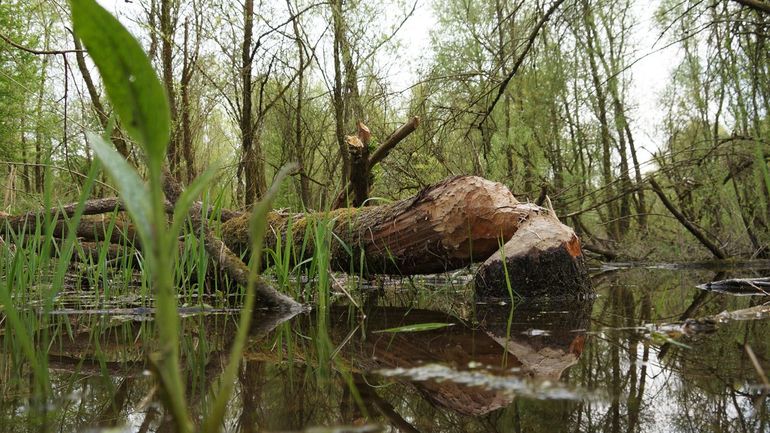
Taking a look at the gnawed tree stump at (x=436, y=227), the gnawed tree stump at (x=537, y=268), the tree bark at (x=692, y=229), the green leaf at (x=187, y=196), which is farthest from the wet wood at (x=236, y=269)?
the tree bark at (x=692, y=229)

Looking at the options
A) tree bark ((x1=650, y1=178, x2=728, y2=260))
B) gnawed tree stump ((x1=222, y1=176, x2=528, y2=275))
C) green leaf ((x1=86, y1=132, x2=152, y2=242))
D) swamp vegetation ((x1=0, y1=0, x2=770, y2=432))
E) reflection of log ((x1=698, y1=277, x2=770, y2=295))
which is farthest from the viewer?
tree bark ((x1=650, y1=178, x2=728, y2=260))

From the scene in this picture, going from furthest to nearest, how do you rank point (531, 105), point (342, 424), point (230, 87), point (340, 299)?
point (230, 87) → point (531, 105) → point (340, 299) → point (342, 424)

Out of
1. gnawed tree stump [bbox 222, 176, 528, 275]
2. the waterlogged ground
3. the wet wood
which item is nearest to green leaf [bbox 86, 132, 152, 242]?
the waterlogged ground

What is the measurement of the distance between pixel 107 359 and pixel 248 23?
24.0 ft

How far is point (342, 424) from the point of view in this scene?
2.23 ft

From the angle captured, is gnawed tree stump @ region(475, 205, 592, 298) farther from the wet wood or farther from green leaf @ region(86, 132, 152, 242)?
green leaf @ region(86, 132, 152, 242)

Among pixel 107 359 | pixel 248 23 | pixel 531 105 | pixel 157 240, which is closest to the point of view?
pixel 157 240

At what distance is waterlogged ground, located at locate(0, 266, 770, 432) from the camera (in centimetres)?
70

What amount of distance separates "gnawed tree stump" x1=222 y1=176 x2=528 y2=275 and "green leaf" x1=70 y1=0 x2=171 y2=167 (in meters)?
2.43

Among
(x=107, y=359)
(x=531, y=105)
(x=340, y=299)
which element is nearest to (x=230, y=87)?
(x=531, y=105)

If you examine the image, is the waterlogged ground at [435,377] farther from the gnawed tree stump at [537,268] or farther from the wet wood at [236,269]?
the gnawed tree stump at [537,268]

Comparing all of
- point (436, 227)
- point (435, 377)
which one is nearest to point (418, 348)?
point (435, 377)

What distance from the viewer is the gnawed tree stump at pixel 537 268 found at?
285 cm

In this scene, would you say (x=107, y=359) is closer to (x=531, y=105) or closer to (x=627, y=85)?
(x=531, y=105)
